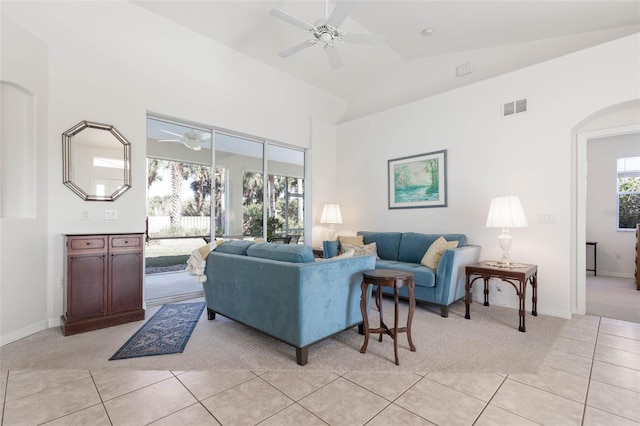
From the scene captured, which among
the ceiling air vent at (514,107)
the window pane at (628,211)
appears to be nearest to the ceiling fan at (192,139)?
the ceiling air vent at (514,107)

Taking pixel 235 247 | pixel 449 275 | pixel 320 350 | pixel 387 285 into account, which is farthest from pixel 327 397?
pixel 449 275

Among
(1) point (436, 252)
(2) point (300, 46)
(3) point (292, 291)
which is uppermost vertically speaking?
(2) point (300, 46)

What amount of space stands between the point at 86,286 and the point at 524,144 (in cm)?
534

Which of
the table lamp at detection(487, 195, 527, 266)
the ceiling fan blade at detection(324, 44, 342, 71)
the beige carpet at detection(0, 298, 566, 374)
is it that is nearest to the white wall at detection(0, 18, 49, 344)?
the beige carpet at detection(0, 298, 566, 374)

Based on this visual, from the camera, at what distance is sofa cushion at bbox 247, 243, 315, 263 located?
2.47 meters

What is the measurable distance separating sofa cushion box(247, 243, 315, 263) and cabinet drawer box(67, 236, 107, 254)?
171 centimetres

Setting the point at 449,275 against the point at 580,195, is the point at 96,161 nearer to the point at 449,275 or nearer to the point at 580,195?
the point at 449,275

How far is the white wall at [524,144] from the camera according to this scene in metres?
3.39

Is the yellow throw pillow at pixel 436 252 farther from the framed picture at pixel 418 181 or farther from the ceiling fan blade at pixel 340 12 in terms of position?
the ceiling fan blade at pixel 340 12

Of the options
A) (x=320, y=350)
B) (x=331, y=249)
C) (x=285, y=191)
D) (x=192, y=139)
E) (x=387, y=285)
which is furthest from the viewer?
(x=285, y=191)

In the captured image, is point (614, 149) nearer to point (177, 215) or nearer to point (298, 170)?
point (298, 170)

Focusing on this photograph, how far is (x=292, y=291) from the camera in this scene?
2338mm

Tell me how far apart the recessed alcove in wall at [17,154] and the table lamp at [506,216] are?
5018 millimetres

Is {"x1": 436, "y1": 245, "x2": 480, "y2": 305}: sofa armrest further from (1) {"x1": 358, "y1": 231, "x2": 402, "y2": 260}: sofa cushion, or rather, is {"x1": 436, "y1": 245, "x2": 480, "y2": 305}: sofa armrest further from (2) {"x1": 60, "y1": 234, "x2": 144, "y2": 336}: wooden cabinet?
(2) {"x1": 60, "y1": 234, "x2": 144, "y2": 336}: wooden cabinet
